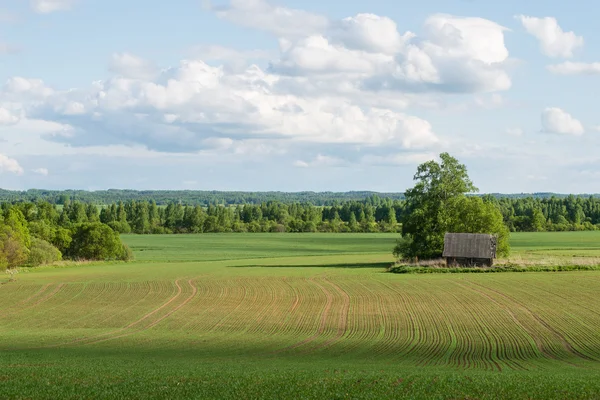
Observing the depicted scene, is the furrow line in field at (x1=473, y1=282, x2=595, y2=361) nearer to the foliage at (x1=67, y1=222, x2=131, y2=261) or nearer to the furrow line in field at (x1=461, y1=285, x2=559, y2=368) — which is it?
the furrow line in field at (x1=461, y1=285, x2=559, y2=368)

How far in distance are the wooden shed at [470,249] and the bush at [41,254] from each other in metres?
53.1

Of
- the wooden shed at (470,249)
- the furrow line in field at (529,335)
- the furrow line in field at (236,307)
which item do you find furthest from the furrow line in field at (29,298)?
the wooden shed at (470,249)

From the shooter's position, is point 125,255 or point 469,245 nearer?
point 469,245

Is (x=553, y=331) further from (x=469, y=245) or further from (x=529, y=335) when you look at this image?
(x=469, y=245)

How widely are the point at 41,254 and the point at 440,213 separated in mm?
52736

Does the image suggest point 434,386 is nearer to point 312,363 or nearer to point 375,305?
point 312,363

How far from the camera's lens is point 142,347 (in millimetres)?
32188

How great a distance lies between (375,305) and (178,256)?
75.1 meters

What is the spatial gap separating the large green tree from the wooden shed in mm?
3484

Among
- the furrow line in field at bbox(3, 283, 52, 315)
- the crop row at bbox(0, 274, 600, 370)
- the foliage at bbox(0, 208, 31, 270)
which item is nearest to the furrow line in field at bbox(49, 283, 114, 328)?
the crop row at bbox(0, 274, 600, 370)

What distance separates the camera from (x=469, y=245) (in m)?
75.3

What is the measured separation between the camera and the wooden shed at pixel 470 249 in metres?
74.3

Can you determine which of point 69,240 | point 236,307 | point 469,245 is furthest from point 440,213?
point 69,240

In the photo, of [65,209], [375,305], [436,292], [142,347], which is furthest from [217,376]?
[65,209]
